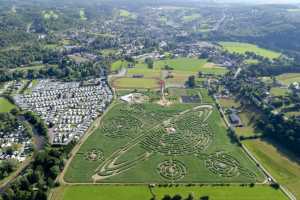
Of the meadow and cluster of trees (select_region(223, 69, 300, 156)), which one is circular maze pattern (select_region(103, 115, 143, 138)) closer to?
the meadow

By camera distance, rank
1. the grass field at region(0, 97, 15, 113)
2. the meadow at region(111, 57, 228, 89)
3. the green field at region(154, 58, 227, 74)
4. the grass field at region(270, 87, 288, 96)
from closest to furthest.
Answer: the grass field at region(0, 97, 15, 113) → the grass field at region(270, 87, 288, 96) → the meadow at region(111, 57, 228, 89) → the green field at region(154, 58, 227, 74)

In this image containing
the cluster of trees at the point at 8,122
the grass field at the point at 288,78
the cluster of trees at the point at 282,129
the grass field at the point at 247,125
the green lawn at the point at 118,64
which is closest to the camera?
the cluster of trees at the point at 282,129

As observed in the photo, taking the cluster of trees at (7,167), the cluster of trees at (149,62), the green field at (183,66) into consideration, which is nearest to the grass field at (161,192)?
the cluster of trees at (7,167)

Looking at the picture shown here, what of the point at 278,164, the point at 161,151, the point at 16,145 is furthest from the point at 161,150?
the point at 16,145

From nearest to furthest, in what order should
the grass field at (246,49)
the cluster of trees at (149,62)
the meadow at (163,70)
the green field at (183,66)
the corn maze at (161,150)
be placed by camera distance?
the corn maze at (161,150), the meadow at (163,70), the green field at (183,66), the cluster of trees at (149,62), the grass field at (246,49)

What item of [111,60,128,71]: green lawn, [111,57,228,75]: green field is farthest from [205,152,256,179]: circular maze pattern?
[111,60,128,71]: green lawn

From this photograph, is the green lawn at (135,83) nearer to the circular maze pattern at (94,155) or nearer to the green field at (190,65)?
the green field at (190,65)

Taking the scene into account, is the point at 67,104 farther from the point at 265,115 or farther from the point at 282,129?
the point at 282,129

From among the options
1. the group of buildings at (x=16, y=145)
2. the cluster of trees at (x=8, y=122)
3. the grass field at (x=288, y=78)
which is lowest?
the group of buildings at (x=16, y=145)
